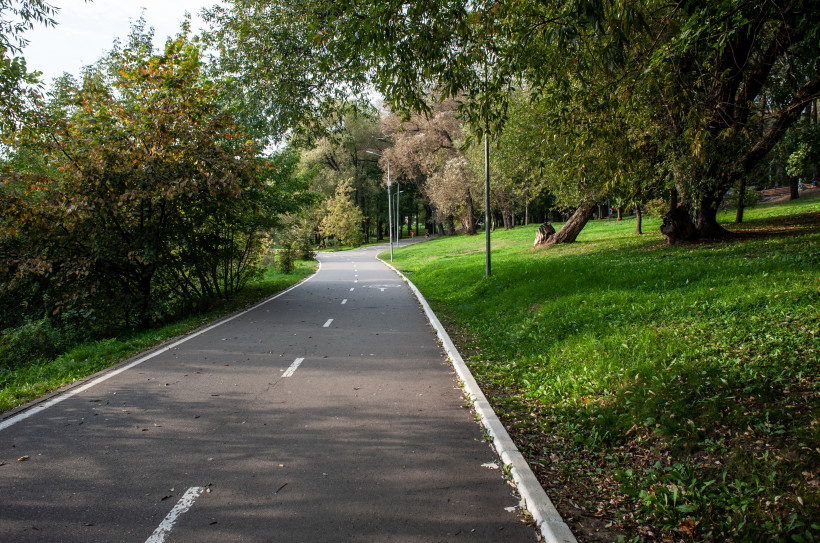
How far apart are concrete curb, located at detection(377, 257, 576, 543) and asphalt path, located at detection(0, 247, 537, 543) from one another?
4.5 inches

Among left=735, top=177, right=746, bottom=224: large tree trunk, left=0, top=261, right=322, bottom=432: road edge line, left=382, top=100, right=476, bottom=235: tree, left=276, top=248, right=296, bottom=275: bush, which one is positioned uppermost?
left=382, top=100, right=476, bottom=235: tree

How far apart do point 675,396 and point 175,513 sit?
4602mm

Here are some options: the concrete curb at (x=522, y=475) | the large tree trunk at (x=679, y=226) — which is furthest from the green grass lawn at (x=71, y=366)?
the large tree trunk at (x=679, y=226)

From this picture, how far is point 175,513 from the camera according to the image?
3568 millimetres

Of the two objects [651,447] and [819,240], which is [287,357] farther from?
[819,240]

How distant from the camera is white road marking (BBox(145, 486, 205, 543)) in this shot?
3281mm

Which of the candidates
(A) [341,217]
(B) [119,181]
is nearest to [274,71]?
(B) [119,181]

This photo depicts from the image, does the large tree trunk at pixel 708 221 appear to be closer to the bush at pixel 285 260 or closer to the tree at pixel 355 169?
the bush at pixel 285 260

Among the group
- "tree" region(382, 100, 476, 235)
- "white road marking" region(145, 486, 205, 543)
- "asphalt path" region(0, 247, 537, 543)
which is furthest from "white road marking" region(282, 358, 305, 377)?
"tree" region(382, 100, 476, 235)

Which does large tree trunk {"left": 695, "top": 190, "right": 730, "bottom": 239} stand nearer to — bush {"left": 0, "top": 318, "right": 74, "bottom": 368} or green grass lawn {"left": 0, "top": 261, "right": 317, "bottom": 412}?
green grass lawn {"left": 0, "top": 261, "right": 317, "bottom": 412}

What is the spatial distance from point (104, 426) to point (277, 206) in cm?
1259

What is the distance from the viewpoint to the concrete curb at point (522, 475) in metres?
3.36

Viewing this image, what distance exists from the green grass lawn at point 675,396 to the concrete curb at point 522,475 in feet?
0.54

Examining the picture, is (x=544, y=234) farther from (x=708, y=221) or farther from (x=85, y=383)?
(x=85, y=383)
